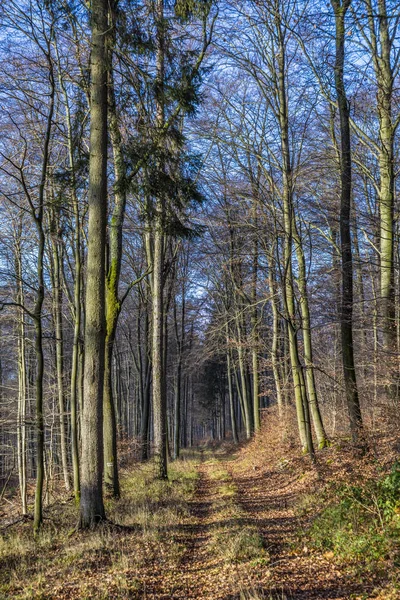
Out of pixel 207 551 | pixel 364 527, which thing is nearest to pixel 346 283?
pixel 364 527

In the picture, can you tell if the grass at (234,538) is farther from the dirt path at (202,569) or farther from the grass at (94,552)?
the grass at (94,552)

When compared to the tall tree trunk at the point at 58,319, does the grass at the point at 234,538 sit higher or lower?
lower

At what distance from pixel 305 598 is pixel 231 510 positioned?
4.47m

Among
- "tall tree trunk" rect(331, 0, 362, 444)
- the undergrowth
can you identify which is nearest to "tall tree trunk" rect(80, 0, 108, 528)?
the undergrowth

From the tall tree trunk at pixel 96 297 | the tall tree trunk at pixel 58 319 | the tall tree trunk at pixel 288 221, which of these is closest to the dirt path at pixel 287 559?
the tall tree trunk at pixel 288 221

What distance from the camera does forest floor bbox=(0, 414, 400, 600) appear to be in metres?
4.62

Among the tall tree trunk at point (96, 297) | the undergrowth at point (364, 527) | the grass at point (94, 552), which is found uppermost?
the tall tree trunk at point (96, 297)

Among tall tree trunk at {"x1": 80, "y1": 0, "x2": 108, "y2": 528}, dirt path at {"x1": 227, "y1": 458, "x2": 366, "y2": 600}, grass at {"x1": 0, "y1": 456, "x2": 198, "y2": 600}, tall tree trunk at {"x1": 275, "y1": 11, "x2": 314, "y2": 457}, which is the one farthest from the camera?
tall tree trunk at {"x1": 275, "y1": 11, "x2": 314, "y2": 457}

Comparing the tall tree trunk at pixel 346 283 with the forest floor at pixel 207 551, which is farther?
the tall tree trunk at pixel 346 283

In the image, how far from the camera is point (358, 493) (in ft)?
22.1

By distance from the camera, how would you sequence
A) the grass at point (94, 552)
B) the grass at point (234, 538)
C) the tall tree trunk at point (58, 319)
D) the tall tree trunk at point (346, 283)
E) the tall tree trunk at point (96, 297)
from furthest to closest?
the tall tree trunk at point (58, 319)
the tall tree trunk at point (346, 283)
the tall tree trunk at point (96, 297)
the grass at point (234, 538)
the grass at point (94, 552)

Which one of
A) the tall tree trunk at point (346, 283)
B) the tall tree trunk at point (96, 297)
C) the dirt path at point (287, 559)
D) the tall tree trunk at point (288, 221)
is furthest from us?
the tall tree trunk at point (288, 221)

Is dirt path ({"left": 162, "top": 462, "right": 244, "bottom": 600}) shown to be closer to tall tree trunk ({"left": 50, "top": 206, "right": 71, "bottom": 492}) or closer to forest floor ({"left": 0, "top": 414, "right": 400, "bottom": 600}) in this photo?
forest floor ({"left": 0, "top": 414, "right": 400, "bottom": 600})

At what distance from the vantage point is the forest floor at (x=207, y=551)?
4.62 m
